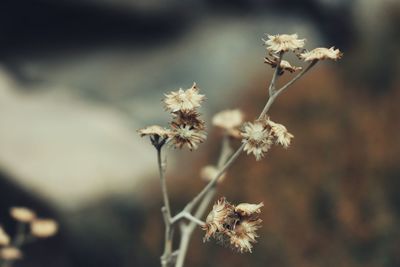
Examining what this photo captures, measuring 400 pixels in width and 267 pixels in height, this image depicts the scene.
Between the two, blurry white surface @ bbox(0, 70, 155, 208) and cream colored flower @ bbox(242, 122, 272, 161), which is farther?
blurry white surface @ bbox(0, 70, 155, 208)

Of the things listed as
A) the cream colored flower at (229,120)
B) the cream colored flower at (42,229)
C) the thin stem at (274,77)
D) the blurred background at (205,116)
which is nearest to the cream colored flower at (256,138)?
the thin stem at (274,77)

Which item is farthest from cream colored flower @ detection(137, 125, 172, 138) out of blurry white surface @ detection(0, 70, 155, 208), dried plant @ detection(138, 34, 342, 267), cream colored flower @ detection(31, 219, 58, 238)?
blurry white surface @ detection(0, 70, 155, 208)

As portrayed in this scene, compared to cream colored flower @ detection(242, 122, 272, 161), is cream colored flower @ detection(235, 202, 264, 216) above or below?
below

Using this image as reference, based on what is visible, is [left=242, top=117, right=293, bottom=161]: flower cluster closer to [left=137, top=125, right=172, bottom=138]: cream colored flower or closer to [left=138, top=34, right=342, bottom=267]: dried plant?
[left=138, top=34, right=342, bottom=267]: dried plant

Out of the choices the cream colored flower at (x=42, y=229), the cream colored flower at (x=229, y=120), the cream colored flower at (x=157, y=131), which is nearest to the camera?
the cream colored flower at (x=157, y=131)

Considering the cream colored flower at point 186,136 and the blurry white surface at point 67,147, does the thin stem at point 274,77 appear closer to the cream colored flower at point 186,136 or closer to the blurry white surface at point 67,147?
the cream colored flower at point 186,136

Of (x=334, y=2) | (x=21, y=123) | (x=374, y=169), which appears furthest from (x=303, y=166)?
(x=21, y=123)
